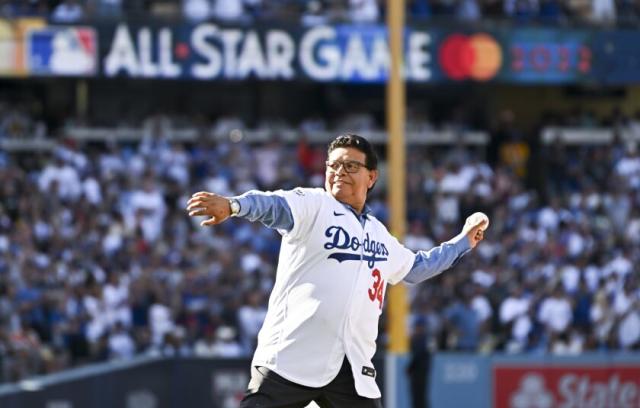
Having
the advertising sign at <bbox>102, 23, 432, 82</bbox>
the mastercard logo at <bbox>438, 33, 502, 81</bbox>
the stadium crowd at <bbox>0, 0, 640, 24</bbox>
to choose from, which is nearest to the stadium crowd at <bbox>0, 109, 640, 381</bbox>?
the advertising sign at <bbox>102, 23, 432, 82</bbox>

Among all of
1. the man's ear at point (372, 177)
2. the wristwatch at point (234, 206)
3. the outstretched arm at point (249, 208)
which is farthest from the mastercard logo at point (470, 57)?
the wristwatch at point (234, 206)

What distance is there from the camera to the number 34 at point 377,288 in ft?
23.7

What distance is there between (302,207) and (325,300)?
456 mm

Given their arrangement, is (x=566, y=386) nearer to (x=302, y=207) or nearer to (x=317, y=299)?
(x=317, y=299)

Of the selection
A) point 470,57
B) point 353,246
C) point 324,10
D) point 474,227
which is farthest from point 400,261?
point 470,57

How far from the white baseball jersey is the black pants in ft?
0.11

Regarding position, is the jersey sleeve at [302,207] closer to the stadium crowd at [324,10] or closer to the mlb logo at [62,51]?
the stadium crowd at [324,10]

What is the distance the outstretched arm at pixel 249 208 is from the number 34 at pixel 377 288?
58 cm

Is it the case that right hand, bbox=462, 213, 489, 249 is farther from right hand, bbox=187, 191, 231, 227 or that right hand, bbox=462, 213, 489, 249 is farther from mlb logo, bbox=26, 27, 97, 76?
mlb logo, bbox=26, 27, 97, 76

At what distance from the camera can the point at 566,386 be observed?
62.8 feet

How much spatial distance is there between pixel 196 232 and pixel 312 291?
1355 cm

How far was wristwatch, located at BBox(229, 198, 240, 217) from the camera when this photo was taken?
253 inches

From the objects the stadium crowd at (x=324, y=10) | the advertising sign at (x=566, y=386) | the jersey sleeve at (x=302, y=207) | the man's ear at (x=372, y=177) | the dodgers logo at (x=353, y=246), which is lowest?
the advertising sign at (x=566, y=386)

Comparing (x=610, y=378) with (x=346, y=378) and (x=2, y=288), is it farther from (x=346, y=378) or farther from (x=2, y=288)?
(x=346, y=378)
